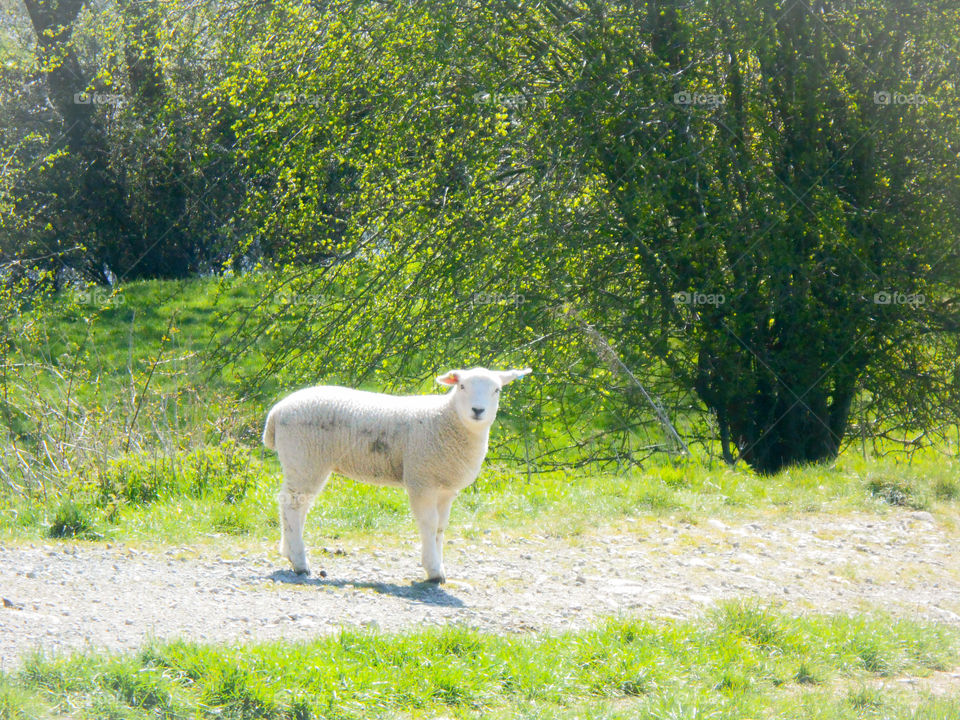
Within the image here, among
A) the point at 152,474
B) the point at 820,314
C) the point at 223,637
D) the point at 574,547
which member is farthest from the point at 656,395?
the point at 223,637

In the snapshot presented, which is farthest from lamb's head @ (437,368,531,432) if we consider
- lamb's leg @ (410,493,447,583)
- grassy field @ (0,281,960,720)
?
grassy field @ (0,281,960,720)

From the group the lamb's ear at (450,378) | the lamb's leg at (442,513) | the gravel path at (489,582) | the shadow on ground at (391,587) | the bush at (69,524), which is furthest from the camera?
the bush at (69,524)

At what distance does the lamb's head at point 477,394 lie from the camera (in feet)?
22.0

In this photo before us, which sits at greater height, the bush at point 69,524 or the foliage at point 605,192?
the foliage at point 605,192

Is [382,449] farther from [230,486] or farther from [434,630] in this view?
[230,486]

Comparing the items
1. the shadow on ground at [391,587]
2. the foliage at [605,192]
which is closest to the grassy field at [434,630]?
the shadow on ground at [391,587]

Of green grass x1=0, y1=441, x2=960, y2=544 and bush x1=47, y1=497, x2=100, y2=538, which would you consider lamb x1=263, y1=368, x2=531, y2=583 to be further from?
bush x1=47, y1=497, x2=100, y2=538

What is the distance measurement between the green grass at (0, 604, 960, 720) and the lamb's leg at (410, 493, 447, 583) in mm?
1401

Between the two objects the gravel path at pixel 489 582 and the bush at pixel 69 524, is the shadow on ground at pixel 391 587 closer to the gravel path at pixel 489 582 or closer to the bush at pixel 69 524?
the gravel path at pixel 489 582

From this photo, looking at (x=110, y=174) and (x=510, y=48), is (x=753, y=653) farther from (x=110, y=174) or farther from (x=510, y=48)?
(x=110, y=174)

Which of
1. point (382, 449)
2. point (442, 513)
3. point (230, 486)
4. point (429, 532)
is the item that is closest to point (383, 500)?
point (230, 486)

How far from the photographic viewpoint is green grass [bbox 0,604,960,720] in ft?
15.1

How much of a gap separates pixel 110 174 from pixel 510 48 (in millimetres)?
13142

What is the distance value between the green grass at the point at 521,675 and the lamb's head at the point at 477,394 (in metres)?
1.53
